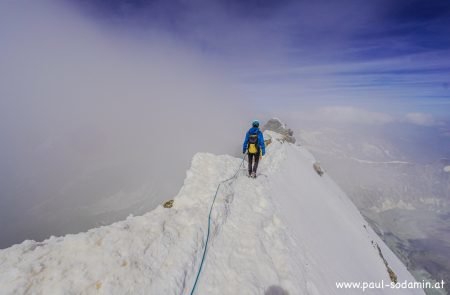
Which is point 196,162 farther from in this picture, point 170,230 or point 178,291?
point 178,291

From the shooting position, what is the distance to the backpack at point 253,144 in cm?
1540

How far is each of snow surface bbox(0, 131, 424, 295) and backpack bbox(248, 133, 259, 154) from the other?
6.54 ft

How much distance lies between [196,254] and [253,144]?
868 centimetres

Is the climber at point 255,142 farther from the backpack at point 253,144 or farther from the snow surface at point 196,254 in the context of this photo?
the snow surface at point 196,254

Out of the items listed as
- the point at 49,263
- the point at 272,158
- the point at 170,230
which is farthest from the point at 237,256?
the point at 272,158

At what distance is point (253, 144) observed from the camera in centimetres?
1554

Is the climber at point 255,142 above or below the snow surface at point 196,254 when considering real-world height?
above

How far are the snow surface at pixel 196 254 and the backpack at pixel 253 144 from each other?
1.99 metres

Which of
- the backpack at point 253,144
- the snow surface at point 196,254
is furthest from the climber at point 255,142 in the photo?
the snow surface at point 196,254

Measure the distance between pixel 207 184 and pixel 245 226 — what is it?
10.8 ft

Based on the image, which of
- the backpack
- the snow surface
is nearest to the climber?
the backpack

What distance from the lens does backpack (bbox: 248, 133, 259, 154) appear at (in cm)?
1540

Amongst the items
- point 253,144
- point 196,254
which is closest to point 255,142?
point 253,144

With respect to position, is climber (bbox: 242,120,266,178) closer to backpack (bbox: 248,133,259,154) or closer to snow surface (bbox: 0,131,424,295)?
backpack (bbox: 248,133,259,154)
